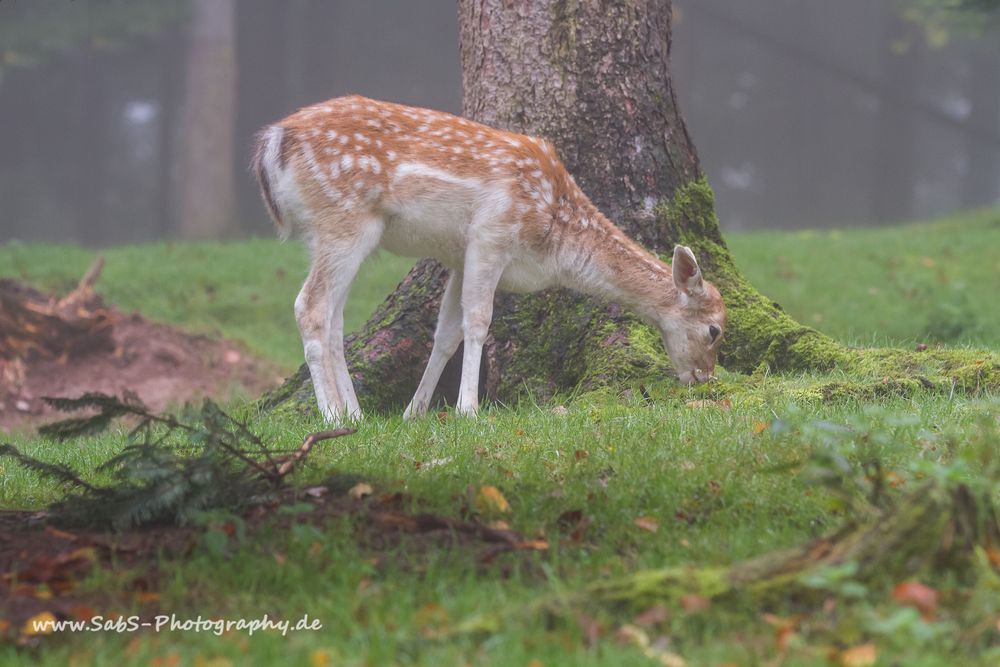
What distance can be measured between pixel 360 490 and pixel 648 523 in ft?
3.56

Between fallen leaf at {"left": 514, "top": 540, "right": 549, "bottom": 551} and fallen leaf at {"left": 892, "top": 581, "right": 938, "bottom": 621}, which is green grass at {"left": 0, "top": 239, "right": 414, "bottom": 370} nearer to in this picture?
fallen leaf at {"left": 514, "top": 540, "right": 549, "bottom": 551}

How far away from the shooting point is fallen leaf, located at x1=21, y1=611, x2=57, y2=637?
10.9ft

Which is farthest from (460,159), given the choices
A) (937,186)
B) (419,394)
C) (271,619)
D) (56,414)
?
(937,186)

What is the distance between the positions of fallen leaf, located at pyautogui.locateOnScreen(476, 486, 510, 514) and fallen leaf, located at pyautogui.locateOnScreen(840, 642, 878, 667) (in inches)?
65.7

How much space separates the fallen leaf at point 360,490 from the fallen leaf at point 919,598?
202cm

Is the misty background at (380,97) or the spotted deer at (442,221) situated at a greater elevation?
the spotted deer at (442,221)

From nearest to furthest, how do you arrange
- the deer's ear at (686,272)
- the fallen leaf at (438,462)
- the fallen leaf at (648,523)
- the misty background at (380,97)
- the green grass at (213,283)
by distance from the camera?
the fallen leaf at (648,523) → the fallen leaf at (438,462) → the deer's ear at (686,272) → the green grass at (213,283) → the misty background at (380,97)

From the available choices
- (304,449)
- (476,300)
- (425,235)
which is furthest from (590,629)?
(425,235)

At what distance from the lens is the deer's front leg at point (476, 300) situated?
22.8ft

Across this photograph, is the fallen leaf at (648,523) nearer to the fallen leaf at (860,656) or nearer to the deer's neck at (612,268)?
the fallen leaf at (860,656)

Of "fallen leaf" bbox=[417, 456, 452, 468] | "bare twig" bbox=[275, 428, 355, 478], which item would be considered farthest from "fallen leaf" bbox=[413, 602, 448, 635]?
"fallen leaf" bbox=[417, 456, 452, 468]

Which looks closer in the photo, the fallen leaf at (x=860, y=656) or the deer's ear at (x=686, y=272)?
the fallen leaf at (x=860, y=656)

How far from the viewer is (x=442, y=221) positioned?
690 cm

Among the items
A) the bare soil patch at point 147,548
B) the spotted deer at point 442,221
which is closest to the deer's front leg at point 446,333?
the spotted deer at point 442,221
